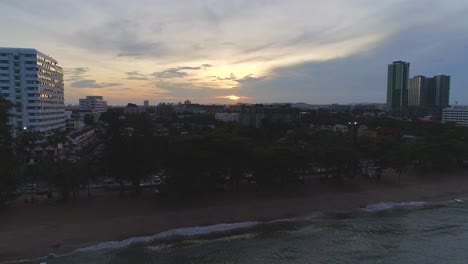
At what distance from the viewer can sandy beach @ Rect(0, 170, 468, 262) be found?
19547mm

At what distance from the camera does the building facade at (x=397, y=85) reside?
160 m

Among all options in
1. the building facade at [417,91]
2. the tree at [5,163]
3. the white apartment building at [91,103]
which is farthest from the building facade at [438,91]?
the tree at [5,163]

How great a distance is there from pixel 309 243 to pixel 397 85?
170 meters

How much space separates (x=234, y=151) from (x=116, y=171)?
9296 millimetres

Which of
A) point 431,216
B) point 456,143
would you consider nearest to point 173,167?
point 431,216

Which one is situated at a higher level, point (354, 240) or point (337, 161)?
point (337, 161)

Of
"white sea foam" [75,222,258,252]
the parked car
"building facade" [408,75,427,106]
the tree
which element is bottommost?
"white sea foam" [75,222,258,252]

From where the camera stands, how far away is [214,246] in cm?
1919

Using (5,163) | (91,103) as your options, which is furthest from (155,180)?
(91,103)

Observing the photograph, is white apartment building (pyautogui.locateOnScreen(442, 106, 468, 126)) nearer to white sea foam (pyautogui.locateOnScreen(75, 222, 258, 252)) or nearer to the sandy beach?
the sandy beach

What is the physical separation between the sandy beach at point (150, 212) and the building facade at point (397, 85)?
14451 cm

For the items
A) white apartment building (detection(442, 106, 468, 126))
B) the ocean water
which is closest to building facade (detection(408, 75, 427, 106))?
white apartment building (detection(442, 106, 468, 126))

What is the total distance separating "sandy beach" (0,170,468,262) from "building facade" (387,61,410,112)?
474 ft

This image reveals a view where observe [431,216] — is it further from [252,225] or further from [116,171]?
[116,171]
